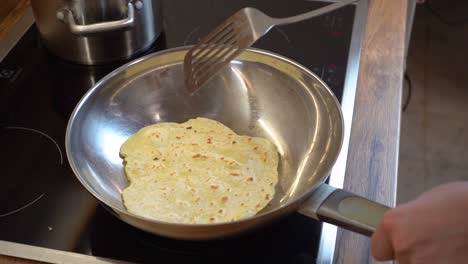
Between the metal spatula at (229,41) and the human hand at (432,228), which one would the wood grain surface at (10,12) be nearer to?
the metal spatula at (229,41)

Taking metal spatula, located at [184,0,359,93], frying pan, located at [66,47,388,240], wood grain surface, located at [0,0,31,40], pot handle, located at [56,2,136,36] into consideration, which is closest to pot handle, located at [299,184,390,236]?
frying pan, located at [66,47,388,240]

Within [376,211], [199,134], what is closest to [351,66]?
[199,134]

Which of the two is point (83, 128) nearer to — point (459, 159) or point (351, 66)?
point (351, 66)

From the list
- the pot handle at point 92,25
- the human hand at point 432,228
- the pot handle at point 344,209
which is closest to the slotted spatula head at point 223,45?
the pot handle at point 92,25

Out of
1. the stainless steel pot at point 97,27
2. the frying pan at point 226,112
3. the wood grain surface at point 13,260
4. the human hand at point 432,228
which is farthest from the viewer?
the stainless steel pot at point 97,27

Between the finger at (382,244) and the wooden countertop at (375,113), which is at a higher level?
→ the finger at (382,244)

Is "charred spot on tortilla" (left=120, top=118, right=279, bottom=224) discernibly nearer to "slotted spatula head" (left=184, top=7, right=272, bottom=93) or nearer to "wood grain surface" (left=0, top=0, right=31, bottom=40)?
"slotted spatula head" (left=184, top=7, right=272, bottom=93)
